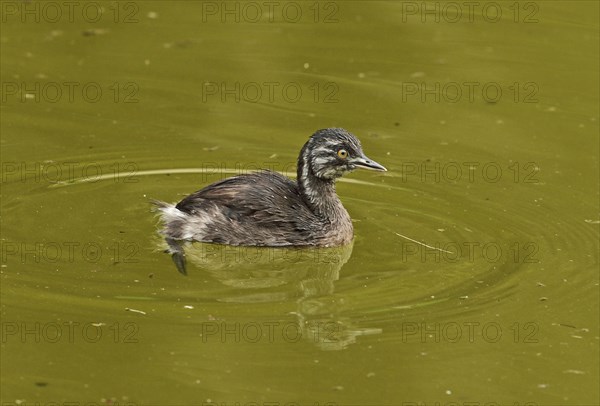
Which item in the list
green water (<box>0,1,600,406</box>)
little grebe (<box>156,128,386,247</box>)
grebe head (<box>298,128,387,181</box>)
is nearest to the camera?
green water (<box>0,1,600,406</box>)

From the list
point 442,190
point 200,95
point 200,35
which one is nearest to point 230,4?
point 200,35

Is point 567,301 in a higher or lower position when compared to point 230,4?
lower

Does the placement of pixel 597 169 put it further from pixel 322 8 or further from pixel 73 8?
pixel 73 8

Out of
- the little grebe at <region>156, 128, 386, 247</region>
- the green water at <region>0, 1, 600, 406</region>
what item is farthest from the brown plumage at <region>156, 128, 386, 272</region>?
the green water at <region>0, 1, 600, 406</region>

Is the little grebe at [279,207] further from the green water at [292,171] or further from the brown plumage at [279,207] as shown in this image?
the green water at [292,171]

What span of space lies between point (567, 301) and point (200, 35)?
690 centimetres

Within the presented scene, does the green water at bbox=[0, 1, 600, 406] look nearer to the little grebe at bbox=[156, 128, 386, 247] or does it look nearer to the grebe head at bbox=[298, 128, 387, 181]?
the little grebe at bbox=[156, 128, 386, 247]

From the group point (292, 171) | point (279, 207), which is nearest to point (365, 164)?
point (279, 207)

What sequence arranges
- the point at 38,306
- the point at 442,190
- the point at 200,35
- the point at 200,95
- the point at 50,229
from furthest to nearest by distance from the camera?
1. the point at 200,35
2. the point at 200,95
3. the point at 442,190
4. the point at 50,229
5. the point at 38,306

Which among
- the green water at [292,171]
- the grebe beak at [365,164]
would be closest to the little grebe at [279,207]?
the grebe beak at [365,164]

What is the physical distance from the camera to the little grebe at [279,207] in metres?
10.7

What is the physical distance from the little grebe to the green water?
0.59ft

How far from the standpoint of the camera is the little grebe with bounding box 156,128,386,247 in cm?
1066

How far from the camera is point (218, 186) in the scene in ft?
35.6
